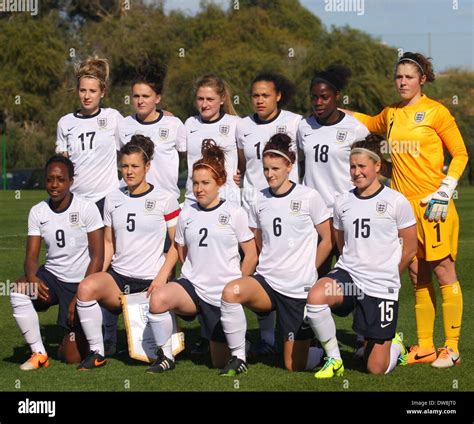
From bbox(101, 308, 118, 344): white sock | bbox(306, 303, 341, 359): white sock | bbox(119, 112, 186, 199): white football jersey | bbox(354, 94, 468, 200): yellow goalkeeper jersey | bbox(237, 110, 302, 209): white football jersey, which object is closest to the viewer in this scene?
bbox(306, 303, 341, 359): white sock

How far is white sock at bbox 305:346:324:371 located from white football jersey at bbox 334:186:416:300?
62 cm

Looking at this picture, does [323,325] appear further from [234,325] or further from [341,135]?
[341,135]

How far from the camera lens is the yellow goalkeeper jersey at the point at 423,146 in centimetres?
709

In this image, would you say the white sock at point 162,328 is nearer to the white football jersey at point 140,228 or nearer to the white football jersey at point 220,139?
the white football jersey at point 140,228

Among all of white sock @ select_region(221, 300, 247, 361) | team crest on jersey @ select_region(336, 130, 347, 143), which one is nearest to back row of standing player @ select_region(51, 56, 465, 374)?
team crest on jersey @ select_region(336, 130, 347, 143)

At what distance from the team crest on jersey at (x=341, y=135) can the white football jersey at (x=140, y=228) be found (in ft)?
4.26

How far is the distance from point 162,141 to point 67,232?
43.1 inches

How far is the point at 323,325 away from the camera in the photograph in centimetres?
661

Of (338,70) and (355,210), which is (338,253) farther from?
(338,70)

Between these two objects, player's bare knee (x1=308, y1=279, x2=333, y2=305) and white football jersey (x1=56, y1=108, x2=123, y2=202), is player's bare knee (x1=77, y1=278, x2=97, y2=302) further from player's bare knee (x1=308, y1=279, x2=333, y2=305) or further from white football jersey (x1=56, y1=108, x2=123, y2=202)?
player's bare knee (x1=308, y1=279, x2=333, y2=305)

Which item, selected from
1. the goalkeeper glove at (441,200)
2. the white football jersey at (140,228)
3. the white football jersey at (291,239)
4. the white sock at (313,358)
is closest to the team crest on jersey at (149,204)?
the white football jersey at (140,228)

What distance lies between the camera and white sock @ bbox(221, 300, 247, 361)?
22.2 ft
